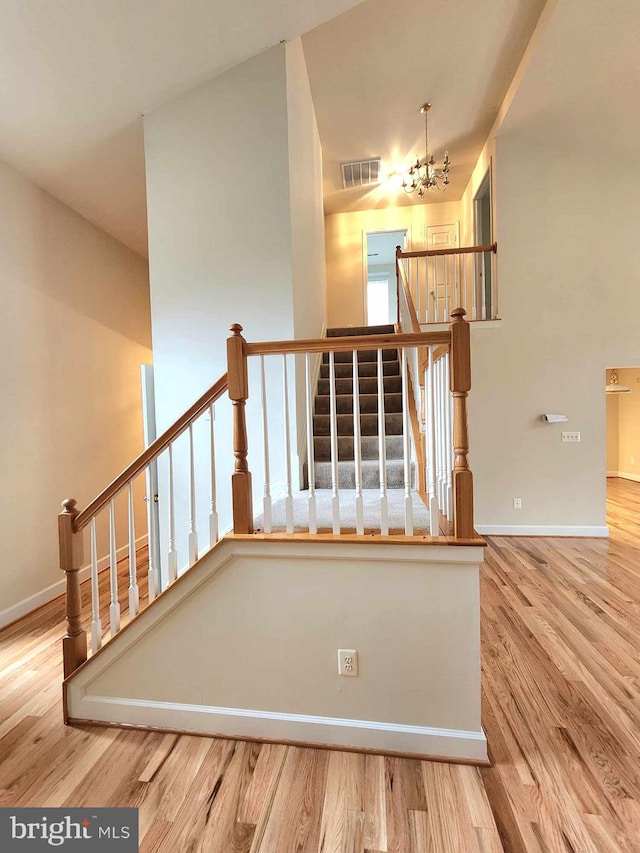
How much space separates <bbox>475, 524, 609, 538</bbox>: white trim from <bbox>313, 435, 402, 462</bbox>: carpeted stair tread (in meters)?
1.92

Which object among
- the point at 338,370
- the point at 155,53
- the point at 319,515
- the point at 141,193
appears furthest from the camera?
the point at 338,370

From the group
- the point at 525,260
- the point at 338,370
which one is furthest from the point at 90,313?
the point at 525,260

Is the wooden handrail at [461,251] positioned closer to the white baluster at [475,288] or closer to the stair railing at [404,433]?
the white baluster at [475,288]

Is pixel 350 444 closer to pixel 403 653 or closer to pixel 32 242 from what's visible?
pixel 403 653

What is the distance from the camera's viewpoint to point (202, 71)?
3072 mm

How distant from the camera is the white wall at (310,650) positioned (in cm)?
175

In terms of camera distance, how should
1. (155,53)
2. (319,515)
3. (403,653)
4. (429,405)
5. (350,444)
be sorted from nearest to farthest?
(403,653) < (429,405) < (319,515) < (155,53) < (350,444)

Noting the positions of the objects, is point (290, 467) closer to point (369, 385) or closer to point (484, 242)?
point (369, 385)

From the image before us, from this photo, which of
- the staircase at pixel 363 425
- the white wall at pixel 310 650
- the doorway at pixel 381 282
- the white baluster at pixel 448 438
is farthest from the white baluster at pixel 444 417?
the doorway at pixel 381 282

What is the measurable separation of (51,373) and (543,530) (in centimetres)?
540

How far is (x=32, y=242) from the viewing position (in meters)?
3.65

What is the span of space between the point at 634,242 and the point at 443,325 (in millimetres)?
2180

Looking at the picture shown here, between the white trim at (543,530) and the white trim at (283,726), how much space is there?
3205 mm

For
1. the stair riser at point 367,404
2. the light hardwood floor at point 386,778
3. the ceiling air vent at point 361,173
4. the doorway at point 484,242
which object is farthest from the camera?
the ceiling air vent at point 361,173
